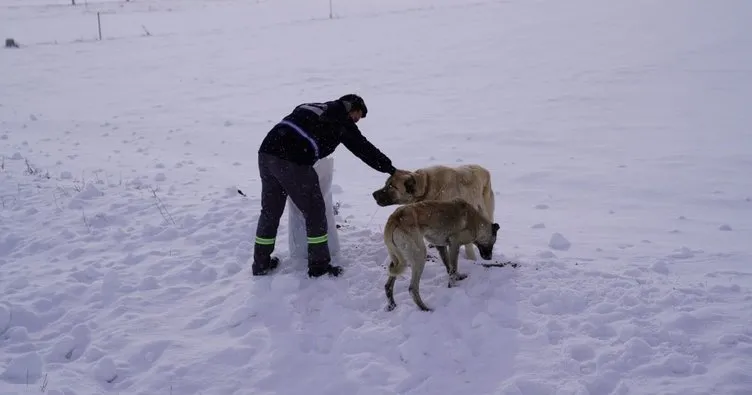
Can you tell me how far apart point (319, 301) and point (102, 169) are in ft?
Answer: 22.9

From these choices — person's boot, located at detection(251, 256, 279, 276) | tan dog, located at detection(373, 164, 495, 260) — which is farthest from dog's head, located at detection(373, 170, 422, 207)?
person's boot, located at detection(251, 256, 279, 276)

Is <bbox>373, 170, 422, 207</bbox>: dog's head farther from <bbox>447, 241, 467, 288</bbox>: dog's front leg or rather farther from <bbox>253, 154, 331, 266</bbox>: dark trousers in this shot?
<bbox>447, 241, 467, 288</bbox>: dog's front leg

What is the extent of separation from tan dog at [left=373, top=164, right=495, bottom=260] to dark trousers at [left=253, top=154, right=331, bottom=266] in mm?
642

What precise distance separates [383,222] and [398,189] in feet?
6.12

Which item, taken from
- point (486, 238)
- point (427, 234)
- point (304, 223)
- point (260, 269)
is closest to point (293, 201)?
point (304, 223)

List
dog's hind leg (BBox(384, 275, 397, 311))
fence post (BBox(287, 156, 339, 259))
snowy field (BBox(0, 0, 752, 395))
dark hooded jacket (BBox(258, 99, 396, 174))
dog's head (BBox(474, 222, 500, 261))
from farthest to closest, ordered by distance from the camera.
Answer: fence post (BBox(287, 156, 339, 259)), dog's head (BBox(474, 222, 500, 261)), dark hooded jacket (BBox(258, 99, 396, 174)), dog's hind leg (BBox(384, 275, 397, 311)), snowy field (BBox(0, 0, 752, 395))

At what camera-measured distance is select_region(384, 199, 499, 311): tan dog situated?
5258 millimetres

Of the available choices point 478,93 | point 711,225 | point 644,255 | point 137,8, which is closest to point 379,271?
point 644,255

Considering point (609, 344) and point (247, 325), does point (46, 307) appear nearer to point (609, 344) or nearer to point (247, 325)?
point (247, 325)

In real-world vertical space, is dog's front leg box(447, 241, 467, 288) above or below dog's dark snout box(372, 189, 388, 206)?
below

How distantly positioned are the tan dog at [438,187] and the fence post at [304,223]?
1.77ft

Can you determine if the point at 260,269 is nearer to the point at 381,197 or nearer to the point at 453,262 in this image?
the point at 381,197

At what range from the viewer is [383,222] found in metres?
7.93

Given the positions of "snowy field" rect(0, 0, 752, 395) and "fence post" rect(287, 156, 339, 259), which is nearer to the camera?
"snowy field" rect(0, 0, 752, 395)
